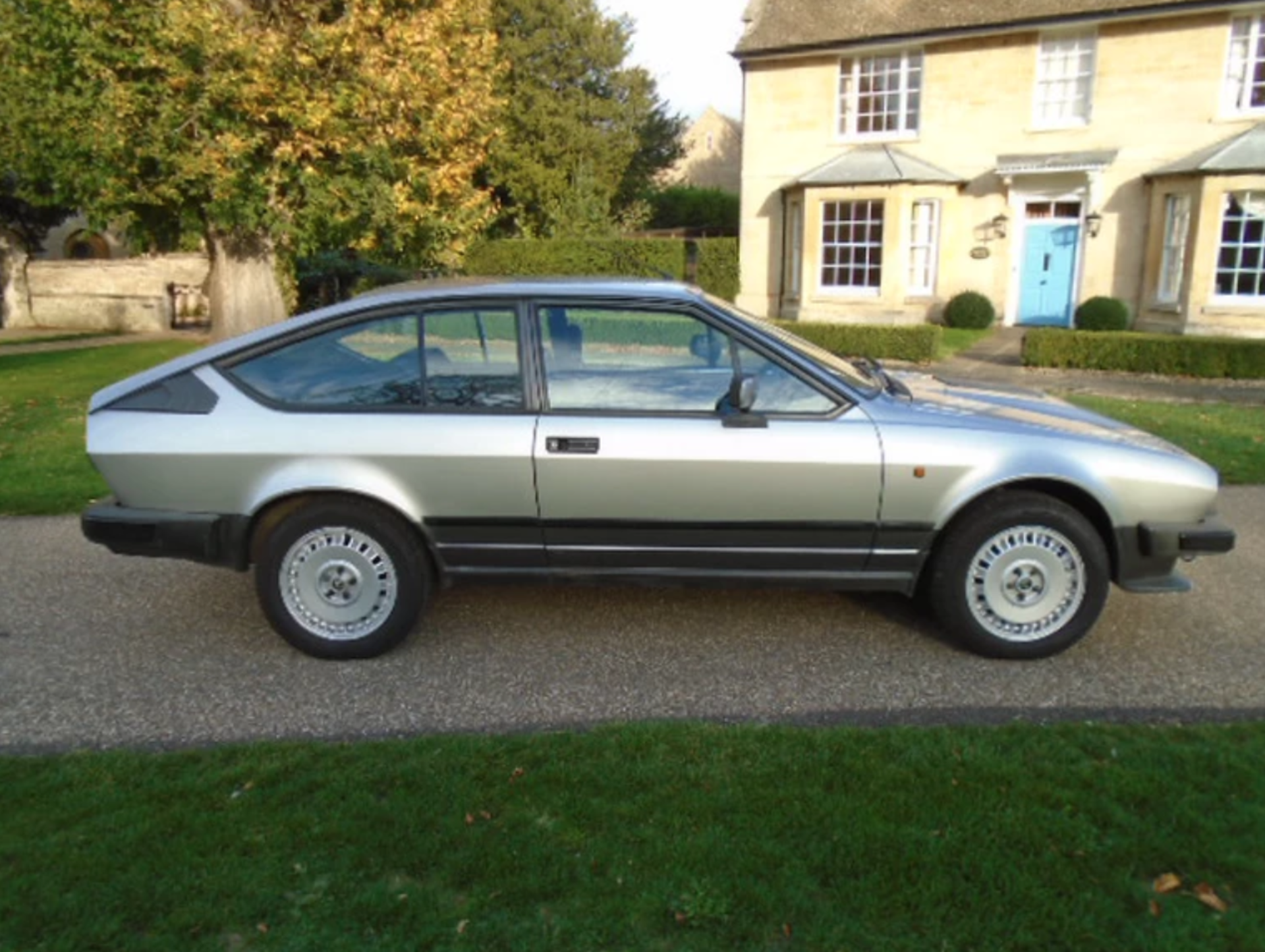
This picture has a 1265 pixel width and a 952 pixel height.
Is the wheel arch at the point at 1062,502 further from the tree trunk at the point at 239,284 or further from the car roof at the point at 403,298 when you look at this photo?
the tree trunk at the point at 239,284

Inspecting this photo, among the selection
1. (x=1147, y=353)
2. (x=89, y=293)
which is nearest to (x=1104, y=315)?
(x=1147, y=353)

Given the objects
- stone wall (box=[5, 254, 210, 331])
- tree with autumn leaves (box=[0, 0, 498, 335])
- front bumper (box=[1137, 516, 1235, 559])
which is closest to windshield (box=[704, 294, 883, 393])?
front bumper (box=[1137, 516, 1235, 559])

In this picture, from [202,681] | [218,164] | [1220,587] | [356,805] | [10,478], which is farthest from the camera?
[218,164]

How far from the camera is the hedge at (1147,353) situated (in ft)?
45.2

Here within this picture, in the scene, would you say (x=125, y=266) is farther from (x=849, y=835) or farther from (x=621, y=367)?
(x=849, y=835)

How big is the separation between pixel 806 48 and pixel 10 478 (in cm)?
1907

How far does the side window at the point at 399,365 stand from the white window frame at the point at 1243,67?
1969 cm

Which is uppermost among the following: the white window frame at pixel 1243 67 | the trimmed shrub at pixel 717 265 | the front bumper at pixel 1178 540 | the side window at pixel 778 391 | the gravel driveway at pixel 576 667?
the white window frame at pixel 1243 67

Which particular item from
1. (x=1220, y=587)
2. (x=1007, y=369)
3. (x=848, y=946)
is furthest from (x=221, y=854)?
(x=1007, y=369)

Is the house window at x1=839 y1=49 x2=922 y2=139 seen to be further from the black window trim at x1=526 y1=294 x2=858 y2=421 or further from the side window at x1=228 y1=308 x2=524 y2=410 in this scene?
the side window at x1=228 y1=308 x2=524 y2=410

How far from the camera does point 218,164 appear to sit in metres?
12.4

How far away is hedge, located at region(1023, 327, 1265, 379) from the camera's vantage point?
45.2 ft

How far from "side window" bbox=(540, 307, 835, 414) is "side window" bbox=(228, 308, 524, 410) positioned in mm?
223

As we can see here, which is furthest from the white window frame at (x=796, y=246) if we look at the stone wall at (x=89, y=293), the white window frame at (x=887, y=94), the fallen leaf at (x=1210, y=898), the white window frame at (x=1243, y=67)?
the fallen leaf at (x=1210, y=898)
